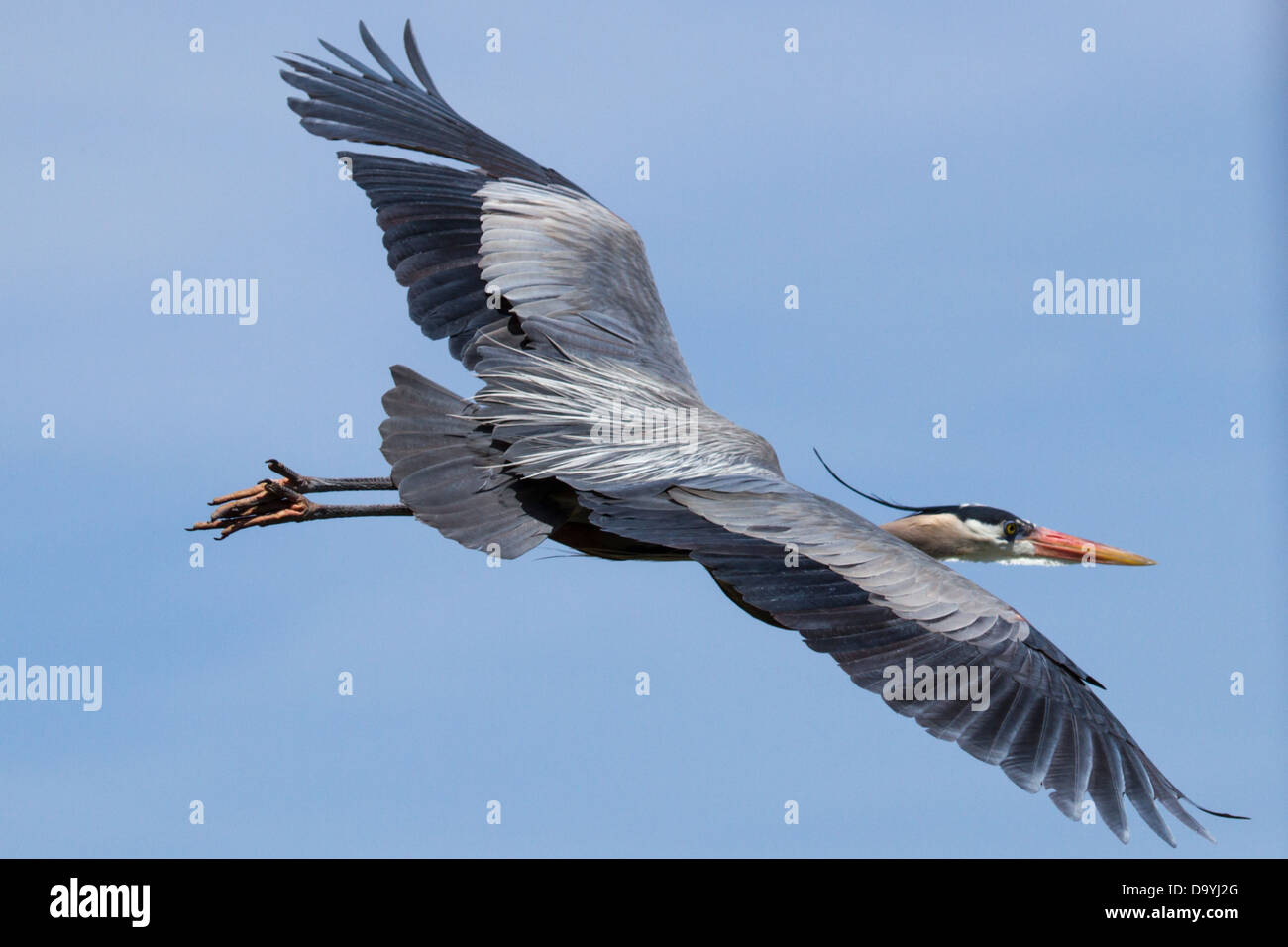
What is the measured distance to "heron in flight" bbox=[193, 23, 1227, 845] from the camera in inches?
243

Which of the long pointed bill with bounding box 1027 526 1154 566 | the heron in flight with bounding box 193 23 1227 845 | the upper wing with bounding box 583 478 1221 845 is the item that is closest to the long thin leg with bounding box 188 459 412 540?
the heron in flight with bounding box 193 23 1227 845

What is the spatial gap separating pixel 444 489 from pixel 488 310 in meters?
1.46

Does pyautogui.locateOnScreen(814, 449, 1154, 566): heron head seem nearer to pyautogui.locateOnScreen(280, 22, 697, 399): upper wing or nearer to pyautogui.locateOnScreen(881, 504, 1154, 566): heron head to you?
pyautogui.locateOnScreen(881, 504, 1154, 566): heron head

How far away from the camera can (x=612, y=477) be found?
7207 millimetres

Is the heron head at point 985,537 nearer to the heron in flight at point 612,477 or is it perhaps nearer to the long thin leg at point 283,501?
the heron in flight at point 612,477

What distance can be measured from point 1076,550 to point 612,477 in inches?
119

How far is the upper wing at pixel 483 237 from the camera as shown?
845 cm

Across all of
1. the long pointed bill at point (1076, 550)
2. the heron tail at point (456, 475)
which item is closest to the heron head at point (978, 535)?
the long pointed bill at point (1076, 550)

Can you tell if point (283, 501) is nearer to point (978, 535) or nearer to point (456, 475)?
point (456, 475)

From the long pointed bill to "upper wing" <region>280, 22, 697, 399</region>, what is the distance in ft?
6.88

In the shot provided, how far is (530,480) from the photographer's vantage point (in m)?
7.45

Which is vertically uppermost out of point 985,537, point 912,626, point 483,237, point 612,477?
point 483,237

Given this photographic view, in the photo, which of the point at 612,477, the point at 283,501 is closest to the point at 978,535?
the point at 612,477

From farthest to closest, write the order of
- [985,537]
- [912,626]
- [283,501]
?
[985,537], [283,501], [912,626]
